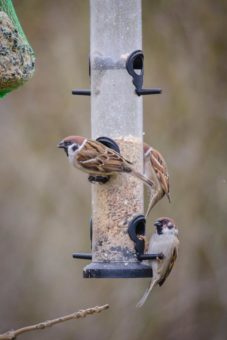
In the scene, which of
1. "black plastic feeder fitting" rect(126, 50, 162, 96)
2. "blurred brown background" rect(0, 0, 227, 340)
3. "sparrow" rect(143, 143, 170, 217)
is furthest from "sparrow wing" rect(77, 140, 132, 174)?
"blurred brown background" rect(0, 0, 227, 340)

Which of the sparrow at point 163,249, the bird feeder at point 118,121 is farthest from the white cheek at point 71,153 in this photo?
the sparrow at point 163,249

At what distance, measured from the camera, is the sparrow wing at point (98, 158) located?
662 cm

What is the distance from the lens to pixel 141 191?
6902 millimetres

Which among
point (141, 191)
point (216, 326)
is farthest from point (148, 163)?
point (216, 326)

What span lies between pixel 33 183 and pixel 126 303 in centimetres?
119

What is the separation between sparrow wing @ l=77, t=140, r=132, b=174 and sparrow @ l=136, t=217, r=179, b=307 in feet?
1.46

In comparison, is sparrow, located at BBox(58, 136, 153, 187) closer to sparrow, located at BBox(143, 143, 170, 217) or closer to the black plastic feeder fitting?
sparrow, located at BBox(143, 143, 170, 217)

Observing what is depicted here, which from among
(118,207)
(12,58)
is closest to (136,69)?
(118,207)

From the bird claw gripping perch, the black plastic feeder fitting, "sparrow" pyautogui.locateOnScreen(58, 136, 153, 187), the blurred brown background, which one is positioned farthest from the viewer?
the blurred brown background

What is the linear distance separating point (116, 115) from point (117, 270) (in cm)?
74

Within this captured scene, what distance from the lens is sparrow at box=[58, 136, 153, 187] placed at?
6621 mm

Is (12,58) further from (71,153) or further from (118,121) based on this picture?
(118,121)

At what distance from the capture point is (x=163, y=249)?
22.6 ft

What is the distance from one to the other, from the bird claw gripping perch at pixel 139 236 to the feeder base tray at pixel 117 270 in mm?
50
